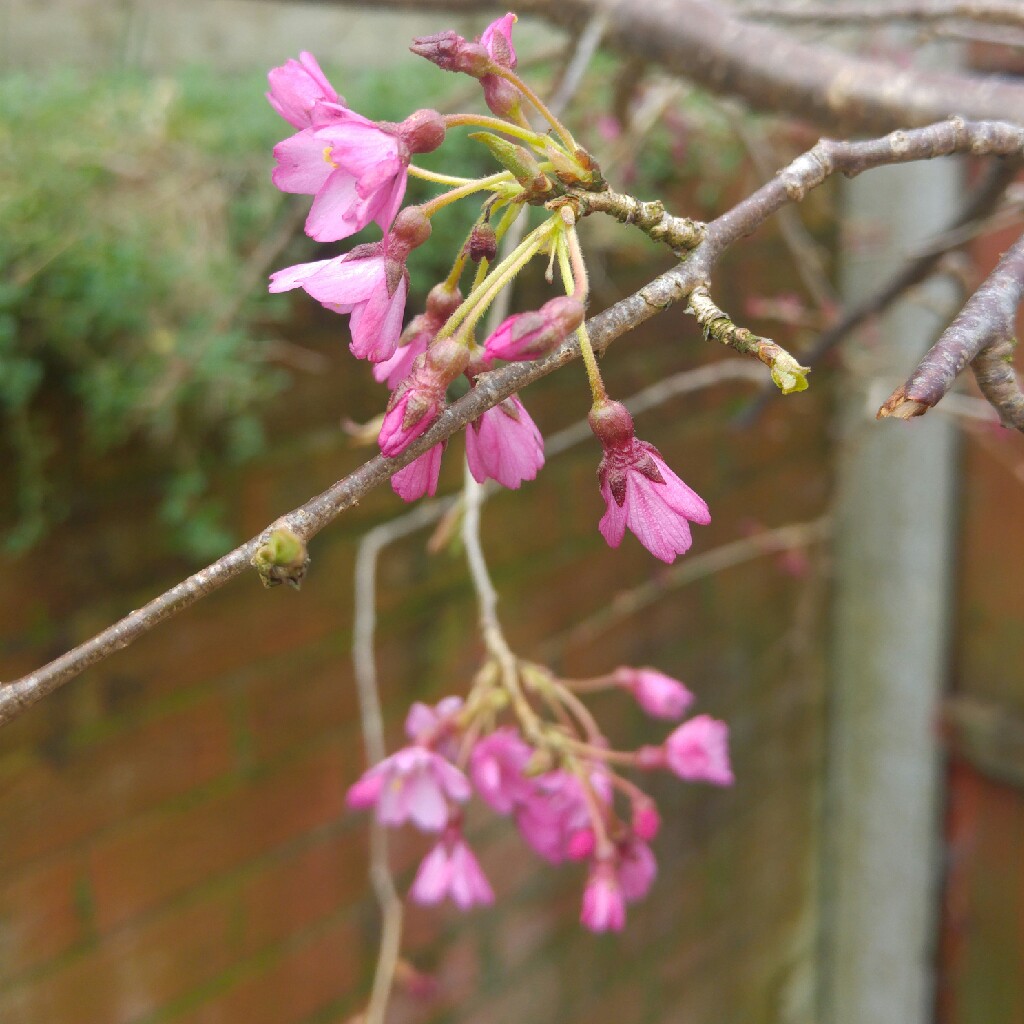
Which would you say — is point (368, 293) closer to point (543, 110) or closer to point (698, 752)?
point (543, 110)

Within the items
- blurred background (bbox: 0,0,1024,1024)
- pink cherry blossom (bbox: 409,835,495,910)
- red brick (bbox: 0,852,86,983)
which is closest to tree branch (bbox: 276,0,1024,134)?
blurred background (bbox: 0,0,1024,1024)

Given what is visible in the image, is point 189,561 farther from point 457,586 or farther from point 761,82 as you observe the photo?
point 761,82

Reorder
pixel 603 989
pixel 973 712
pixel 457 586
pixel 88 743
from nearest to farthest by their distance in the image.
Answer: pixel 88 743
pixel 457 586
pixel 603 989
pixel 973 712

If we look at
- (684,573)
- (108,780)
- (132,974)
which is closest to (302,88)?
(108,780)

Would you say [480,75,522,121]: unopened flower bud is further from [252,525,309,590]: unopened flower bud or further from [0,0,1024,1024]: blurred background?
[0,0,1024,1024]: blurred background

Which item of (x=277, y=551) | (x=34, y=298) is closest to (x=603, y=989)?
(x=34, y=298)

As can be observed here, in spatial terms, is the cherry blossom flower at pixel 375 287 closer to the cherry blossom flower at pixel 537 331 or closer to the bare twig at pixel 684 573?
the cherry blossom flower at pixel 537 331
